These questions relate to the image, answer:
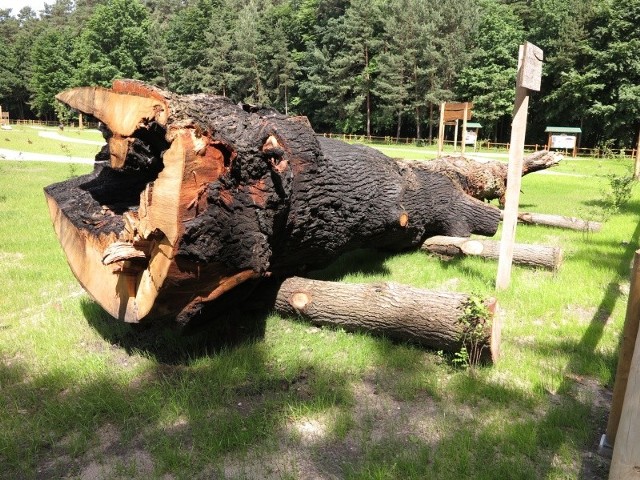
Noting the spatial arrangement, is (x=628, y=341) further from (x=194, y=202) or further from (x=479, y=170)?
(x=479, y=170)

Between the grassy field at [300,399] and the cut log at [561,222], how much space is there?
3.16 m

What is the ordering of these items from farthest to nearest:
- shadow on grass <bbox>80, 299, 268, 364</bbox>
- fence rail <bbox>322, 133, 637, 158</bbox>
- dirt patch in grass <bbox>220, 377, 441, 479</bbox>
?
fence rail <bbox>322, 133, 637, 158</bbox> → shadow on grass <bbox>80, 299, 268, 364</bbox> → dirt patch in grass <bbox>220, 377, 441, 479</bbox>

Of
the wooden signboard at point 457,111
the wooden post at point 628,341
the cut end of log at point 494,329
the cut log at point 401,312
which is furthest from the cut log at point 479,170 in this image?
the wooden post at point 628,341

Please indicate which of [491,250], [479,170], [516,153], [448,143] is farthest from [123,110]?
[448,143]

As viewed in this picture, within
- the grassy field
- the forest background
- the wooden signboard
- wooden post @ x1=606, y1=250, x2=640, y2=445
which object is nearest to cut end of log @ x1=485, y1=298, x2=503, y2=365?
the grassy field

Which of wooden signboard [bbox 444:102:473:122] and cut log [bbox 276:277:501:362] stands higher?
wooden signboard [bbox 444:102:473:122]

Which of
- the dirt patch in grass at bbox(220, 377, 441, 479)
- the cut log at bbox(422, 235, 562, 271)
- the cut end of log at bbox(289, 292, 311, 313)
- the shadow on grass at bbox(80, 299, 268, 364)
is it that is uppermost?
the cut log at bbox(422, 235, 562, 271)

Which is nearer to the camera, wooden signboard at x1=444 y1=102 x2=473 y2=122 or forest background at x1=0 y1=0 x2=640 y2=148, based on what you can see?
wooden signboard at x1=444 y1=102 x2=473 y2=122

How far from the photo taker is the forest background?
124ft

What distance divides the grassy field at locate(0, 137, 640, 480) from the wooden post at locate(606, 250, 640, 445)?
28 centimetres

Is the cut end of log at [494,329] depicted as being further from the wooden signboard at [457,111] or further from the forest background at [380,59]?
the forest background at [380,59]

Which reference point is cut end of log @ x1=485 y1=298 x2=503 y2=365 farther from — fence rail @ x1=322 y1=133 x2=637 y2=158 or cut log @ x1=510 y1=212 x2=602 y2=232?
fence rail @ x1=322 y1=133 x2=637 y2=158

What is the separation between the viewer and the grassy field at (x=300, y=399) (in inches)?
98.6

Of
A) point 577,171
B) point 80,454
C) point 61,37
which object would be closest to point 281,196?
point 80,454
